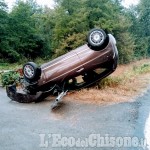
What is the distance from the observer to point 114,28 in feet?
123

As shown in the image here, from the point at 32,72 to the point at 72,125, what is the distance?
3.10 m

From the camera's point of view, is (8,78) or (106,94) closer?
(106,94)

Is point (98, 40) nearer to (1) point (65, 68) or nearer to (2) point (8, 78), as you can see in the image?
(1) point (65, 68)

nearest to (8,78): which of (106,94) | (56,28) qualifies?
(106,94)

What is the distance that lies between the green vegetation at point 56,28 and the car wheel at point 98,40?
22.0 metres

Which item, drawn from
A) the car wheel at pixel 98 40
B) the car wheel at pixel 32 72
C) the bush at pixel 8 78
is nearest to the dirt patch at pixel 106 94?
the car wheel at pixel 32 72

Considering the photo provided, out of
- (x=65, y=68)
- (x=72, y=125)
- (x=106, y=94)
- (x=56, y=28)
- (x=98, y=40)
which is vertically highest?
(x=56, y=28)

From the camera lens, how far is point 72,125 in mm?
7141

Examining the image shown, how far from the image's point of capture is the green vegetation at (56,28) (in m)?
32.0

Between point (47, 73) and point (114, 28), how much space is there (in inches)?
1142

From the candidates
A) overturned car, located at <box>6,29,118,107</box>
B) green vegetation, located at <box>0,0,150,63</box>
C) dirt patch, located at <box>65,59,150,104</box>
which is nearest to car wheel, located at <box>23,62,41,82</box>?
overturned car, located at <box>6,29,118,107</box>

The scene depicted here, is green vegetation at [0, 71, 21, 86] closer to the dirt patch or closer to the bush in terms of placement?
the bush

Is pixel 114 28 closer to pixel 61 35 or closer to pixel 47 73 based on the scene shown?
pixel 61 35

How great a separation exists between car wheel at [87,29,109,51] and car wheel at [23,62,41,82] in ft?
6.51
